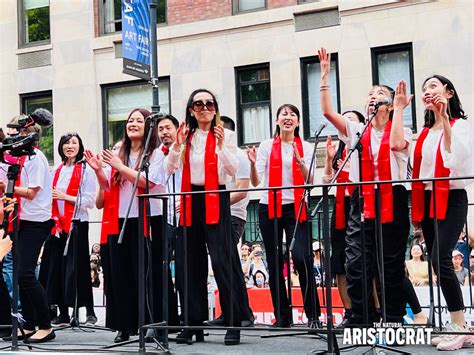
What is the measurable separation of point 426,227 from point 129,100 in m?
14.7

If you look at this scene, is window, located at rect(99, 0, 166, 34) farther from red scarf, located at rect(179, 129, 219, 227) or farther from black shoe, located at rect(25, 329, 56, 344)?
red scarf, located at rect(179, 129, 219, 227)

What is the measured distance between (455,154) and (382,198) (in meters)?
0.66

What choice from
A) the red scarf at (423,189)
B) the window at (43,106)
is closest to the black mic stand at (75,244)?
the red scarf at (423,189)

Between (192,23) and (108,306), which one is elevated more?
(192,23)

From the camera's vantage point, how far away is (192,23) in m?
19.3

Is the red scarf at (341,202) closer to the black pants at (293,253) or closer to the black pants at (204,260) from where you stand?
the black pants at (293,253)

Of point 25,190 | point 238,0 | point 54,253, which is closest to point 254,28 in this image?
point 238,0

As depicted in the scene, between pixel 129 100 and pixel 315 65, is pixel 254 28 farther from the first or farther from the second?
pixel 129 100

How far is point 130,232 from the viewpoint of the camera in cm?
734

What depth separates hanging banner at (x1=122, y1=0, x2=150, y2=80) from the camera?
14911 millimetres

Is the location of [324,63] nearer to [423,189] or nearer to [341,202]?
[423,189]

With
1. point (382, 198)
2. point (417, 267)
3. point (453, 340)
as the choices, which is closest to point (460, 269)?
point (417, 267)

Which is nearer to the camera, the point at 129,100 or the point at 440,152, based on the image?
the point at 440,152

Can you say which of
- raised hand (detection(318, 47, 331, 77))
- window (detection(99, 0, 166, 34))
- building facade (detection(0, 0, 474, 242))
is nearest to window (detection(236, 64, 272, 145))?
building facade (detection(0, 0, 474, 242))
